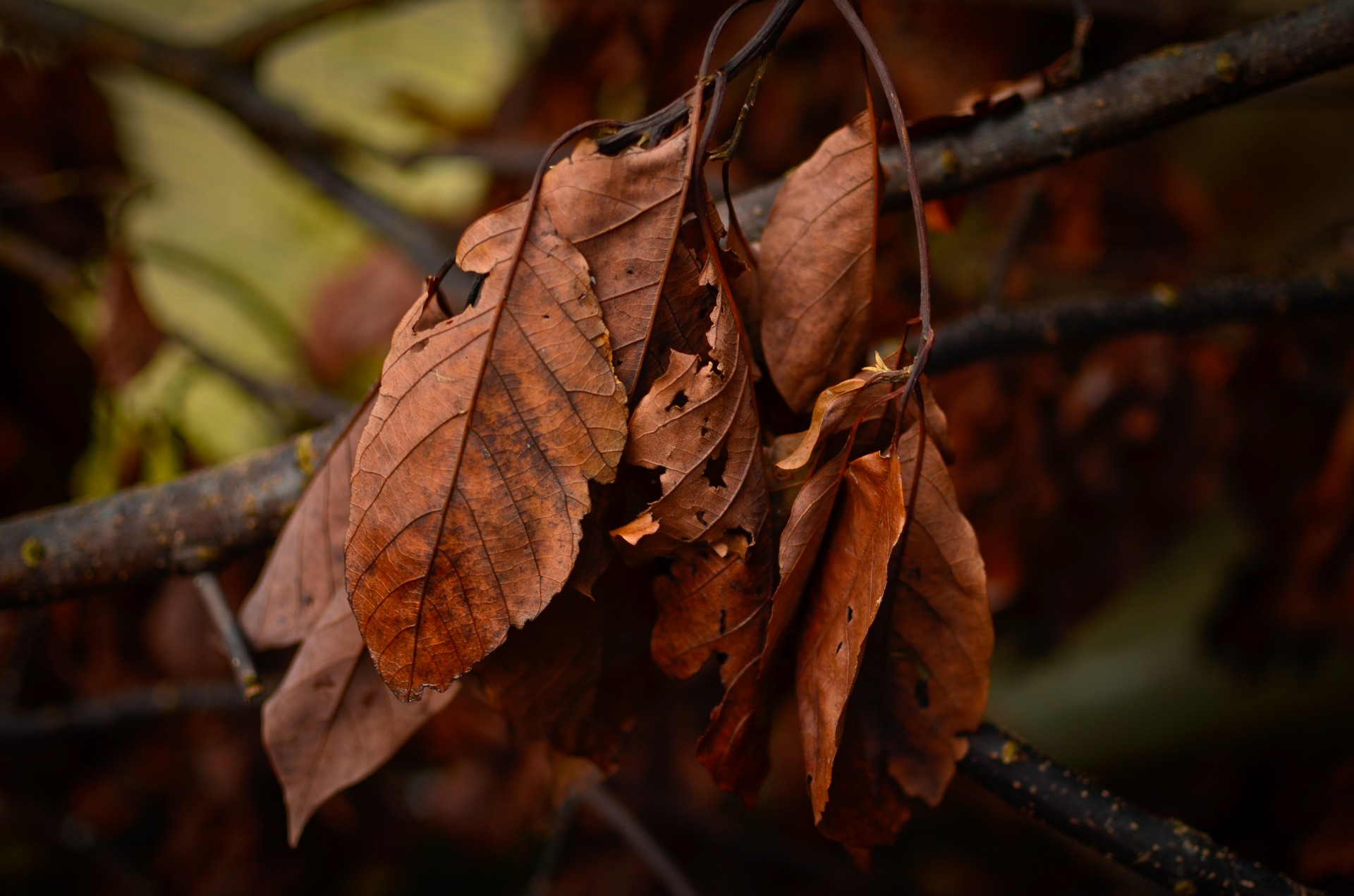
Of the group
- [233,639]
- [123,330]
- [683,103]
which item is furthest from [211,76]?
[683,103]

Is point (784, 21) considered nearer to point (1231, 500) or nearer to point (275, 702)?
point (275, 702)

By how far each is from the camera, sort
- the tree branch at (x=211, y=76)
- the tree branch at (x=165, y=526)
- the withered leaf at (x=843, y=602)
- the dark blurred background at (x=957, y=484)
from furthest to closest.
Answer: the tree branch at (x=211, y=76) → the dark blurred background at (x=957, y=484) → the tree branch at (x=165, y=526) → the withered leaf at (x=843, y=602)

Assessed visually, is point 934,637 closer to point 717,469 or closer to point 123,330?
point 717,469

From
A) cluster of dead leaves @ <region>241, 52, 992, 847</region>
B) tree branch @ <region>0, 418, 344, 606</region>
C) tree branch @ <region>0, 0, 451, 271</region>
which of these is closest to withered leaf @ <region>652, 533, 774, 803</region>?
cluster of dead leaves @ <region>241, 52, 992, 847</region>

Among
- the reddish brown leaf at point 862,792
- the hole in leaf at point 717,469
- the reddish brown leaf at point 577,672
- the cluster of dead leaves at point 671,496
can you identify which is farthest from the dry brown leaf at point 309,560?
the reddish brown leaf at point 862,792

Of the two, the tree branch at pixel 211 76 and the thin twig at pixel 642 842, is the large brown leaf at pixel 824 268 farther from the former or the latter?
the tree branch at pixel 211 76

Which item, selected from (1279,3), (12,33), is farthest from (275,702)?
(1279,3)
